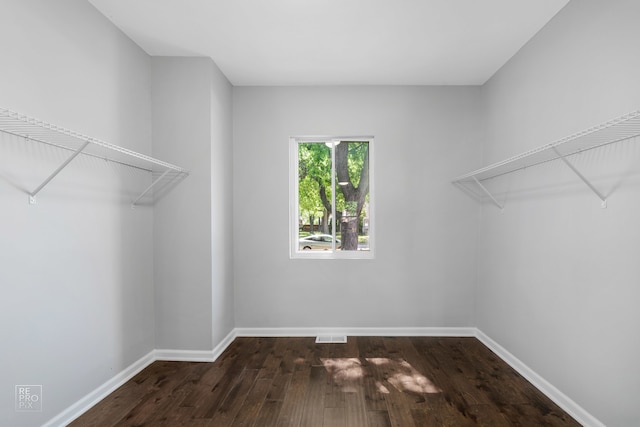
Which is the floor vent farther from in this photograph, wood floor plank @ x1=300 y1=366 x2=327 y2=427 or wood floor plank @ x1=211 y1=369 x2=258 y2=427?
wood floor plank @ x1=211 y1=369 x2=258 y2=427

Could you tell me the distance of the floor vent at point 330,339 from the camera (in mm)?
3326

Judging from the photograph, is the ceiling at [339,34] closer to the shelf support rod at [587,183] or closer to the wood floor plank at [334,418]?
the shelf support rod at [587,183]

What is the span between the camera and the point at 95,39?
2.28 metres

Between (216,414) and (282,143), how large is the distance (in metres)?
2.48

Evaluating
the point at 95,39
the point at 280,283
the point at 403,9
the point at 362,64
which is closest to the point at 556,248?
the point at 403,9

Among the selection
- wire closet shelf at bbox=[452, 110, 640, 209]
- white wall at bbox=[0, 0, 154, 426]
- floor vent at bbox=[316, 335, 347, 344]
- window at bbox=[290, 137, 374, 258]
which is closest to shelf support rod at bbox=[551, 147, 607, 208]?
wire closet shelf at bbox=[452, 110, 640, 209]

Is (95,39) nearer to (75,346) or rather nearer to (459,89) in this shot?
(75,346)

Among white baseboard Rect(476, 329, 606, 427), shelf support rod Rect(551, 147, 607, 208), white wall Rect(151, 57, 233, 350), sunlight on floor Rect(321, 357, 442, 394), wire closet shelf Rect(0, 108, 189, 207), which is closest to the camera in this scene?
wire closet shelf Rect(0, 108, 189, 207)

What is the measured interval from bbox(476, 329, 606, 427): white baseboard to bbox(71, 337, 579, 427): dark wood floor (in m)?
0.05

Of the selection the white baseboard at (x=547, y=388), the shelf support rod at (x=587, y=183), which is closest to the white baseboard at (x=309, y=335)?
the white baseboard at (x=547, y=388)

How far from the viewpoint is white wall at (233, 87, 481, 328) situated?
3.54 m

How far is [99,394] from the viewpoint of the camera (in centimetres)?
229

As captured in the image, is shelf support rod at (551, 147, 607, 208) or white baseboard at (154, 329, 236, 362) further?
white baseboard at (154, 329, 236, 362)

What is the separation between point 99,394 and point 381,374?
2007mm
